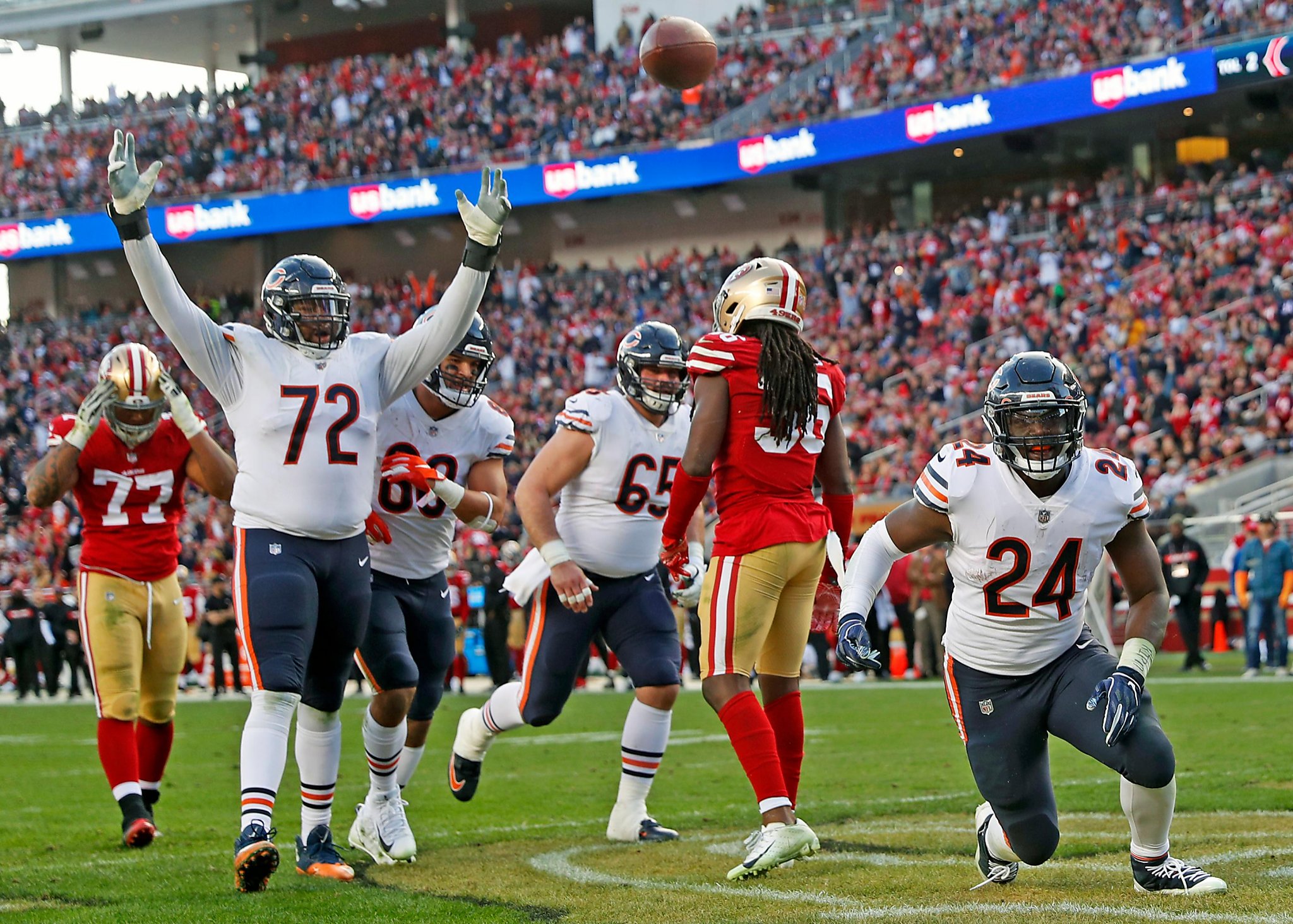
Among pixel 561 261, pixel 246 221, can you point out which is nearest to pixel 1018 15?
pixel 561 261

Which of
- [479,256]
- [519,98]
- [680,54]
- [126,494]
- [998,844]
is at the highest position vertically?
[519,98]

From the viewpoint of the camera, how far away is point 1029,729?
458 centimetres

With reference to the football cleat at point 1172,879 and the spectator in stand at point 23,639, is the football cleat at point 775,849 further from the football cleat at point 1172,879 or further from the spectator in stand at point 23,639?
the spectator in stand at point 23,639

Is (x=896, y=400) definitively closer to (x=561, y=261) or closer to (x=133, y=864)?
(x=561, y=261)

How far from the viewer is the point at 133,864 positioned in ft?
18.8

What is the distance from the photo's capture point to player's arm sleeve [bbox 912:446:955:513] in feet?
14.9

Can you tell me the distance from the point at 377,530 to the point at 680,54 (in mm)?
4939

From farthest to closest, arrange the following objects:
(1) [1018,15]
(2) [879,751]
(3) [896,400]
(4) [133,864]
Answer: (1) [1018,15] → (3) [896,400] → (2) [879,751] → (4) [133,864]

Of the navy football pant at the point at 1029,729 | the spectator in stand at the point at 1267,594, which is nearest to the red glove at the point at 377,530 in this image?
the navy football pant at the point at 1029,729

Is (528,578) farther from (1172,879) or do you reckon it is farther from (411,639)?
(1172,879)

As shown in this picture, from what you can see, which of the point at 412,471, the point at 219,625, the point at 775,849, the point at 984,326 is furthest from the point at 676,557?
the point at 984,326

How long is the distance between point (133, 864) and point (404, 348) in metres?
2.15

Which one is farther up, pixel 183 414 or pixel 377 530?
pixel 183 414

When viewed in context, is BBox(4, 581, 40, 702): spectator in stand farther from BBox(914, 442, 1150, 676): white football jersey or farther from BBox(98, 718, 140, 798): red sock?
BBox(914, 442, 1150, 676): white football jersey
